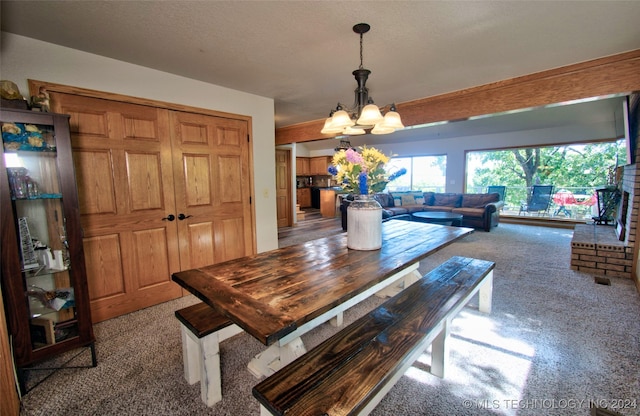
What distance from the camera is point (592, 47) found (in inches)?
88.7

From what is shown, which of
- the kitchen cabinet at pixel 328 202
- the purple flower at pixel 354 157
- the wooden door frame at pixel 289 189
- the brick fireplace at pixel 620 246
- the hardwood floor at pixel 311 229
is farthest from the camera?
the kitchen cabinet at pixel 328 202

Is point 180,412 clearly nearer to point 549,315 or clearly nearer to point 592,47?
point 549,315

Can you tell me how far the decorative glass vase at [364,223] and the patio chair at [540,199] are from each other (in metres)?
6.75

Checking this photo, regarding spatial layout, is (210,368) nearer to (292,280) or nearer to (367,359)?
(292,280)

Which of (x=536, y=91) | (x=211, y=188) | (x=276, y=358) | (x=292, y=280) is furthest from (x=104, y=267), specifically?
(x=536, y=91)

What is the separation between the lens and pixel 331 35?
2.00 m

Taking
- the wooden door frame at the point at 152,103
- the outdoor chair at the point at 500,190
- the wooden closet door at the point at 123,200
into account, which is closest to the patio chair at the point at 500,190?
the outdoor chair at the point at 500,190

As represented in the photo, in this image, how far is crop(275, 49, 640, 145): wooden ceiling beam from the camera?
2.40 metres

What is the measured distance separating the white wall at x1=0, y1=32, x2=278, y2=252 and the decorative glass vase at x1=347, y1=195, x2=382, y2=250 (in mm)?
1855

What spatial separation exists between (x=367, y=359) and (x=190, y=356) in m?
1.15

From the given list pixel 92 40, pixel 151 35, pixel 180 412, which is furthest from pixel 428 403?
pixel 92 40

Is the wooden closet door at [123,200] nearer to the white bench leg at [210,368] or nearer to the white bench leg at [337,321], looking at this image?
the white bench leg at [210,368]

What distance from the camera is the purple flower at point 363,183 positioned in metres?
1.83

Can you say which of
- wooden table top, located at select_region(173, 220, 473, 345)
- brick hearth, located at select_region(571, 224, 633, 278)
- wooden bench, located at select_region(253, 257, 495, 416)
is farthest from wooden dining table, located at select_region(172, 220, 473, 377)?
brick hearth, located at select_region(571, 224, 633, 278)
